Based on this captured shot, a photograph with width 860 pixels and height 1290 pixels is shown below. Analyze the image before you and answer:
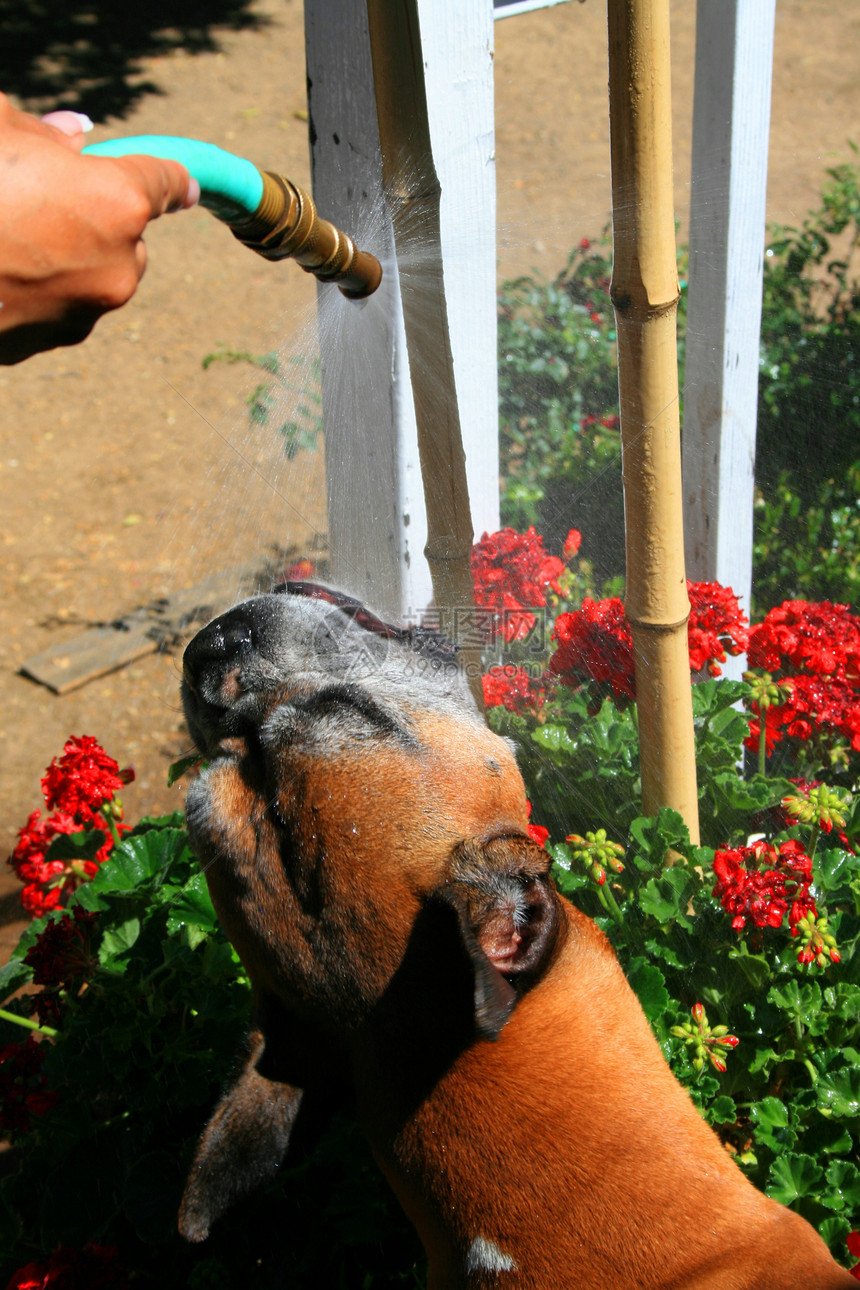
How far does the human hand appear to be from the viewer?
1.18 meters

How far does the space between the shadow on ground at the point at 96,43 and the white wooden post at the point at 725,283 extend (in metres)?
8.93

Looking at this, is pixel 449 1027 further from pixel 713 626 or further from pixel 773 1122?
pixel 713 626

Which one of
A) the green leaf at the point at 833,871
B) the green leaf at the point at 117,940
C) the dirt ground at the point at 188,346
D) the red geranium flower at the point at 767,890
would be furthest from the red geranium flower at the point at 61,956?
the green leaf at the point at 833,871

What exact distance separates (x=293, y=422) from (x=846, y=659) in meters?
1.88

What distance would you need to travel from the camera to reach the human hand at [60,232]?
1.18m

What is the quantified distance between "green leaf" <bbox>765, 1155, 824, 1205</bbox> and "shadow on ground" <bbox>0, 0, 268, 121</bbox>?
11.0 m

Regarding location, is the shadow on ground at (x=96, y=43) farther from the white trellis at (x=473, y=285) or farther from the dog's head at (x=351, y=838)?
the dog's head at (x=351, y=838)

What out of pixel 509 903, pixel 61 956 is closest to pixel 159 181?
pixel 509 903

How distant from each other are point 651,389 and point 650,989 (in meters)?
1.22

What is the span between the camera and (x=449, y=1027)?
170 cm

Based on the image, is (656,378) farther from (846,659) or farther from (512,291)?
(512,291)

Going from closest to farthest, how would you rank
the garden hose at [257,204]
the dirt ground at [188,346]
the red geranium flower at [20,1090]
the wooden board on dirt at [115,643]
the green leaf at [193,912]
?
1. the garden hose at [257,204]
2. the red geranium flower at [20,1090]
3. the green leaf at [193,912]
4. the dirt ground at [188,346]
5. the wooden board on dirt at [115,643]

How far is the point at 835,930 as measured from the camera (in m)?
2.26

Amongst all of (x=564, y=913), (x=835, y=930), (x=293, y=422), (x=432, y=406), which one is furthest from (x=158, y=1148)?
(x=293, y=422)
